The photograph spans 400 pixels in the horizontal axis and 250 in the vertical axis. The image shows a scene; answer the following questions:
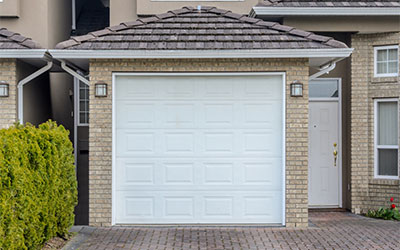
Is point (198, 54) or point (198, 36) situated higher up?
point (198, 36)

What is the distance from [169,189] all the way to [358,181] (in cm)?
436

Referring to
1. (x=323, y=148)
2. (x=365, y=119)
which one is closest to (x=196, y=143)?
(x=323, y=148)

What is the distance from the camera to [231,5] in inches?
457

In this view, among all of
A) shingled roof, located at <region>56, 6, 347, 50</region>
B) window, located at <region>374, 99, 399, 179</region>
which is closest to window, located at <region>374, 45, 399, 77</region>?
window, located at <region>374, 99, 399, 179</region>

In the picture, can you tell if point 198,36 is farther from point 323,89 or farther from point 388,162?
point 388,162

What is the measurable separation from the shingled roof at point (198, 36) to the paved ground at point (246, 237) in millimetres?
3291

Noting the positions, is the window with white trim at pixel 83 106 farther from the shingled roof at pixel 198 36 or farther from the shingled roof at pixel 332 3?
the shingled roof at pixel 332 3

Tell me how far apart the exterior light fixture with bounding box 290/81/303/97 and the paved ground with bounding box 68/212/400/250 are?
8.14 ft

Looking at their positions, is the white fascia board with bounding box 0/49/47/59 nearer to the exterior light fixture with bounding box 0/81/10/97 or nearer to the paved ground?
the exterior light fixture with bounding box 0/81/10/97

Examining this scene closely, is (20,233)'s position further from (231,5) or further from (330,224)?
(231,5)

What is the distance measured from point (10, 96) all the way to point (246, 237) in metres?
5.48

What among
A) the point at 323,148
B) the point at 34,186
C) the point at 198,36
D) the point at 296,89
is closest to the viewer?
→ the point at 34,186

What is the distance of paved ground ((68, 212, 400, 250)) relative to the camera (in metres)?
7.52

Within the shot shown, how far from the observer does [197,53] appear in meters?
8.66
